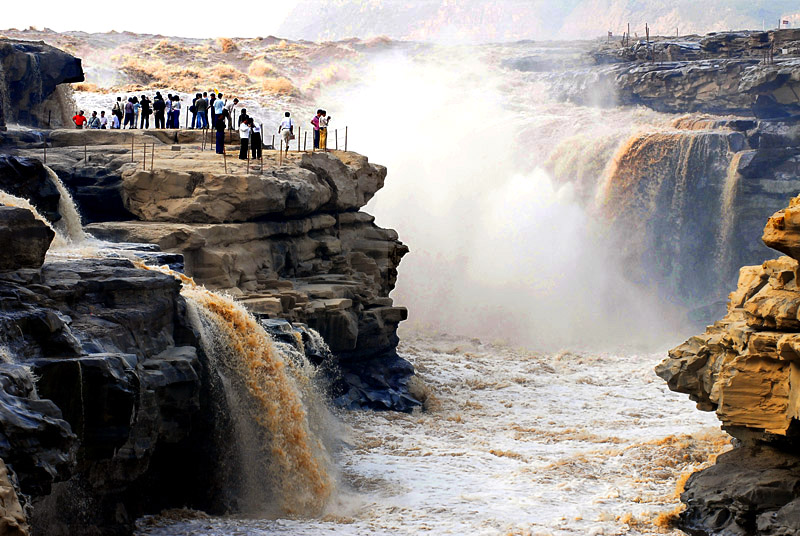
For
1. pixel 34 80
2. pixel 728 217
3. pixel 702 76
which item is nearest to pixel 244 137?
pixel 34 80

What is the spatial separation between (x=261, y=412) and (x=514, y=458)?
4.68m

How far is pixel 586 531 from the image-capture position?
14828 mm

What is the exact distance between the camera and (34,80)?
27078 mm

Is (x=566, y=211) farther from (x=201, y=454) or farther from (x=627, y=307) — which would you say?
(x=201, y=454)

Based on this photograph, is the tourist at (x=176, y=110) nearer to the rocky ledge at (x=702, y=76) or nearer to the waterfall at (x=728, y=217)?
the waterfall at (x=728, y=217)

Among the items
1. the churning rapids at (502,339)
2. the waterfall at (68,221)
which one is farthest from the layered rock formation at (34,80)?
the churning rapids at (502,339)

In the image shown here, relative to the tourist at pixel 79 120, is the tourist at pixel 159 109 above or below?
above

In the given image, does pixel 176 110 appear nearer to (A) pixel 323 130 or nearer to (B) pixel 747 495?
(A) pixel 323 130

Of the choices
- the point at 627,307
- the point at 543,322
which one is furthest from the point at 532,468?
the point at 627,307

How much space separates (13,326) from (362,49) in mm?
47940

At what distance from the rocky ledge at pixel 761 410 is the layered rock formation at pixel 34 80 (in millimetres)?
17903

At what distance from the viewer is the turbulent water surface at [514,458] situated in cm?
1513

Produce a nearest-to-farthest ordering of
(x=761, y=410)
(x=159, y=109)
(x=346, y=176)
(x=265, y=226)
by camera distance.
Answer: (x=761, y=410) < (x=265, y=226) < (x=346, y=176) < (x=159, y=109)

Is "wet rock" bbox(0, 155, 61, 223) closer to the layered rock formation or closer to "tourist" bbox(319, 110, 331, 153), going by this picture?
the layered rock formation
